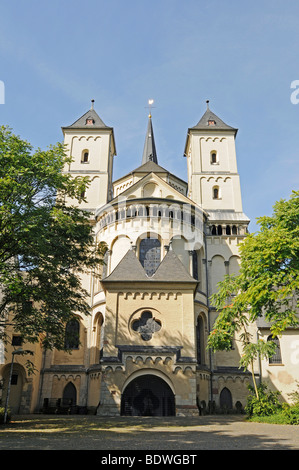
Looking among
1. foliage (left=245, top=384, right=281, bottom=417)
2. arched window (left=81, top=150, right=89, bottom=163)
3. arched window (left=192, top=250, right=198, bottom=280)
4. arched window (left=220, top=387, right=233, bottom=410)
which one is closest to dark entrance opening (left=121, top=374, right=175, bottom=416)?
foliage (left=245, top=384, right=281, bottom=417)

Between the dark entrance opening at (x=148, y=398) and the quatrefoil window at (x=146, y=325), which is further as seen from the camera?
the quatrefoil window at (x=146, y=325)

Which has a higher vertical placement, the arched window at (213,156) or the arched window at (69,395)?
the arched window at (213,156)

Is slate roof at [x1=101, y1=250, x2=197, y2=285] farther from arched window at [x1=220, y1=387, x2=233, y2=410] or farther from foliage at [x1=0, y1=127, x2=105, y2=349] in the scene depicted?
arched window at [x1=220, y1=387, x2=233, y2=410]

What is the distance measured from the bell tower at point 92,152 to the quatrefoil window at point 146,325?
17778 mm

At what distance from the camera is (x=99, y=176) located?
1582 inches

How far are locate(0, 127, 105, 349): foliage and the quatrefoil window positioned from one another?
15.8 feet

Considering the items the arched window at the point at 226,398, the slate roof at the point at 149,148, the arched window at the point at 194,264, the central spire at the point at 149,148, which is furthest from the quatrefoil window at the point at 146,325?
the slate roof at the point at 149,148

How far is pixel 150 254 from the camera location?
30.8 meters

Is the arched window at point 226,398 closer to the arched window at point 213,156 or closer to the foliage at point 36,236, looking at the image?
the foliage at point 36,236

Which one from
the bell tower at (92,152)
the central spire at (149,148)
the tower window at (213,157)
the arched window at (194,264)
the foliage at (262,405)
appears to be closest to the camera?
the foliage at (262,405)

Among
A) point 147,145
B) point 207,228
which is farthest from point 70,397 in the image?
point 147,145

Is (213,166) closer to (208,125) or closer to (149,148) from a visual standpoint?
(208,125)

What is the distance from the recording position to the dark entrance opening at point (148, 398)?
860 inches

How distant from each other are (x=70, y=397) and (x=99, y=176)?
811 inches
